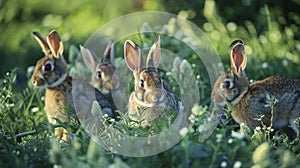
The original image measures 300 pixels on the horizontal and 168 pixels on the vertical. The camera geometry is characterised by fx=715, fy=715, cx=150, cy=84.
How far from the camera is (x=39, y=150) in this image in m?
4.48

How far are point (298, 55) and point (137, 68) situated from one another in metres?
2.19

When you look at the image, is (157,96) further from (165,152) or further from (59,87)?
(59,87)

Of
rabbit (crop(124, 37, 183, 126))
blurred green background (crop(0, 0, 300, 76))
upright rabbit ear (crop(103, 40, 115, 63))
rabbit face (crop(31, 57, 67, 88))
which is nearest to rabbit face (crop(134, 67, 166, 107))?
rabbit (crop(124, 37, 183, 126))

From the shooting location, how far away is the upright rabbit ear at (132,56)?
5.40m

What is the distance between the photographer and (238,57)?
5609mm

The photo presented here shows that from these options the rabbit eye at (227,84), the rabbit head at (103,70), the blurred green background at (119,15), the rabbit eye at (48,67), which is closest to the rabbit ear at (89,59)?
the rabbit head at (103,70)

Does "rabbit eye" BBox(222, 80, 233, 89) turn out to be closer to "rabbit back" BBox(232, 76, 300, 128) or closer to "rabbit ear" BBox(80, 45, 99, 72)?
"rabbit back" BBox(232, 76, 300, 128)

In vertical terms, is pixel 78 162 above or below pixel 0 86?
below

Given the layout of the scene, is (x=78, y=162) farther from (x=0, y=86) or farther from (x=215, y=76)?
(x=215, y=76)

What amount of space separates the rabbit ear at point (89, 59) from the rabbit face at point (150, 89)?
5.05ft

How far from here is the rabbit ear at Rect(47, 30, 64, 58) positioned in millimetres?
6113

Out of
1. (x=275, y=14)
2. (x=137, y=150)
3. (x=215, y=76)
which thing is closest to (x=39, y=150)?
(x=137, y=150)

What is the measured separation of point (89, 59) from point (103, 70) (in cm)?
31

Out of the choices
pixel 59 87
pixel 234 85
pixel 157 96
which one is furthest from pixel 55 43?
pixel 234 85
